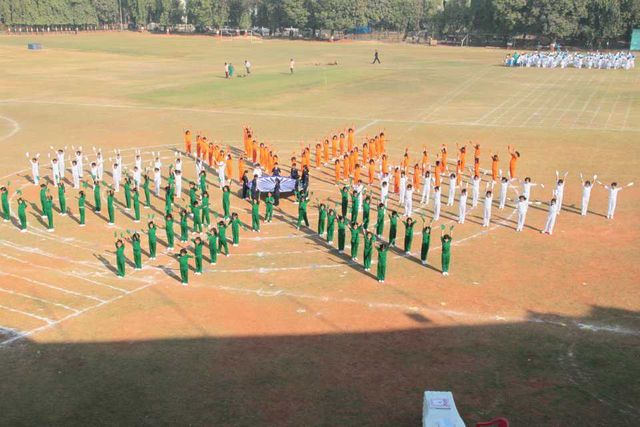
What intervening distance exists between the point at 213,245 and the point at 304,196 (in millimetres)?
4126

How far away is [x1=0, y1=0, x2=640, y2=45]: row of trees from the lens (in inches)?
3479

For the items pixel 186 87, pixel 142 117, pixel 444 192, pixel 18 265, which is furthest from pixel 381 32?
pixel 18 265

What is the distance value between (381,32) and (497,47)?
2634 cm

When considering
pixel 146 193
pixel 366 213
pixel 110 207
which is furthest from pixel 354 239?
pixel 146 193

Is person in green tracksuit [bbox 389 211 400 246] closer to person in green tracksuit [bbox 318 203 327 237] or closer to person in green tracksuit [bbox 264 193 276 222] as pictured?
person in green tracksuit [bbox 318 203 327 237]

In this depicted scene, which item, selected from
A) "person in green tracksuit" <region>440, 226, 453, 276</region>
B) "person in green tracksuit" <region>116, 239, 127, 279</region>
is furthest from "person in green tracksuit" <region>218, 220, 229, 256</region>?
"person in green tracksuit" <region>440, 226, 453, 276</region>

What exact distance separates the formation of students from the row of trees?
68590 millimetres

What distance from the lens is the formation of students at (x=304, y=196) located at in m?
18.7

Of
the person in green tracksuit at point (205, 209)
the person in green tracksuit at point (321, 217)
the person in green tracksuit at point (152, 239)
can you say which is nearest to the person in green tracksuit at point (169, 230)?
the person in green tracksuit at point (152, 239)

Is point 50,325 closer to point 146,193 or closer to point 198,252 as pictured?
point 198,252

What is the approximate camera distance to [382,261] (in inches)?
663

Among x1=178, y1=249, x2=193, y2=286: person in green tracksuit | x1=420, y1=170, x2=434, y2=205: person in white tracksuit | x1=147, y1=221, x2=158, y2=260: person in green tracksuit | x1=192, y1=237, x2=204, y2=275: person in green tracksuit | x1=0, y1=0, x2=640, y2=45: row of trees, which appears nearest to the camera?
x1=178, y1=249, x2=193, y2=286: person in green tracksuit

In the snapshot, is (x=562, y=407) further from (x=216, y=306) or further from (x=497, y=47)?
(x=497, y=47)

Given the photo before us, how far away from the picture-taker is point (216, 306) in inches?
619
